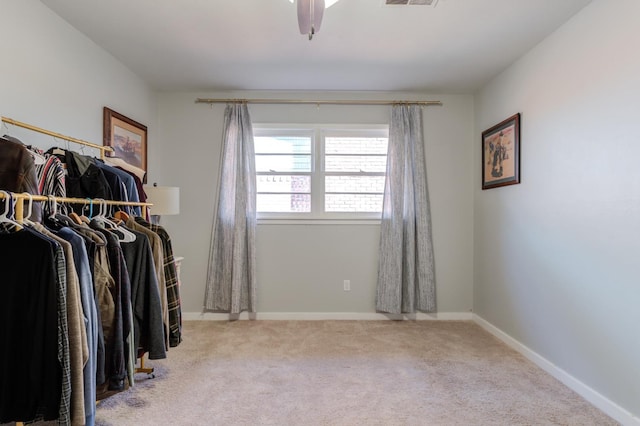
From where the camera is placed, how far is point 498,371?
240cm

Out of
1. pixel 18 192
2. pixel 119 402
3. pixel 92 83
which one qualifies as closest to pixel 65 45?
pixel 92 83

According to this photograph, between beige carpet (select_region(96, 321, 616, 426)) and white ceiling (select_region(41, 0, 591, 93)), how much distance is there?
2.51 meters

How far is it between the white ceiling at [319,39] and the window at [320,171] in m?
0.59

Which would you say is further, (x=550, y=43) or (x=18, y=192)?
(x=550, y=43)

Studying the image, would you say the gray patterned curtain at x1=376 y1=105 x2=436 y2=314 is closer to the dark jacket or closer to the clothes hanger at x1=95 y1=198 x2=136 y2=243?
the clothes hanger at x1=95 y1=198 x2=136 y2=243

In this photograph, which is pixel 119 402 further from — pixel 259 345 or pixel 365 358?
pixel 365 358

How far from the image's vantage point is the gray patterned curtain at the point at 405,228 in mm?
3479

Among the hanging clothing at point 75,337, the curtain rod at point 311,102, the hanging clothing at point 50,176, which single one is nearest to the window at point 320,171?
the curtain rod at point 311,102

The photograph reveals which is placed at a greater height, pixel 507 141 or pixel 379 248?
pixel 507 141

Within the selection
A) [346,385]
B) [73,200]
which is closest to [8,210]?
[73,200]

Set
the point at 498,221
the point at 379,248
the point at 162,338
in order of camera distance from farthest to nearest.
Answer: the point at 379,248 → the point at 498,221 → the point at 162,338

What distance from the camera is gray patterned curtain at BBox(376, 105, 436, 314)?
11.4 ft

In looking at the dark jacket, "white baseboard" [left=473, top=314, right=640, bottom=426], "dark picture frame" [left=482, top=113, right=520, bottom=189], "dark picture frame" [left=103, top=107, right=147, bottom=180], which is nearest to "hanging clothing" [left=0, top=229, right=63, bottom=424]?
the dark jacket

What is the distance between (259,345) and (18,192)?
6.82 feet
